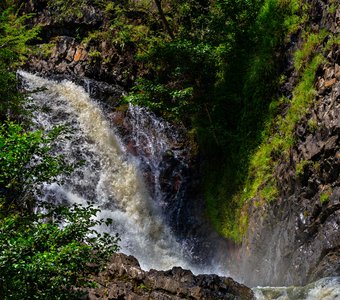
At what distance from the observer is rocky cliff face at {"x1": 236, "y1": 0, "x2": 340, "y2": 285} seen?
313 inches

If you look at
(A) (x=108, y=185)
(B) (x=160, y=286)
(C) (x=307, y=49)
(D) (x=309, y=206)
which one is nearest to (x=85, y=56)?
(A) (x=108, y=185)

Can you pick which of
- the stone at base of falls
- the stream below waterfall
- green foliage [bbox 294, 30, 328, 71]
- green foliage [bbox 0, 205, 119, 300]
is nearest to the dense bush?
green foliage [bbox 0, 205, 119, 300]

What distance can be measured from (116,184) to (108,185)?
0.30 meters

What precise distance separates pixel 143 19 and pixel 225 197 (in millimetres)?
9579

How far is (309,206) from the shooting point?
865 cm

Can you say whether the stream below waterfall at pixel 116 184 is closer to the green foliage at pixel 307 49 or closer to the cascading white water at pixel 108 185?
the cascading white water at pixel 108 185

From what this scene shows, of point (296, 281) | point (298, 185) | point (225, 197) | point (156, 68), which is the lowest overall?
point (296, 281)

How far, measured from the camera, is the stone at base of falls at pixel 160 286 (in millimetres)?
8562

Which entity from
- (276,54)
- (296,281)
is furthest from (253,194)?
(276,54)

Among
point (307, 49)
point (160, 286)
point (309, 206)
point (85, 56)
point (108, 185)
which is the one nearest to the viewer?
point (309, 206)

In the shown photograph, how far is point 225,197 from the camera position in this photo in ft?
43.5

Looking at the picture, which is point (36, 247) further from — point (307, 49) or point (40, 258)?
point (307, 49)

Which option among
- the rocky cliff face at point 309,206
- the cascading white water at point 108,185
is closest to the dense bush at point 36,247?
the rocky cliff face at point 309,206

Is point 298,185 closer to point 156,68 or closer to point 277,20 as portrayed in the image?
point 277,20
